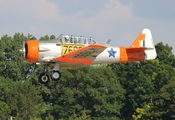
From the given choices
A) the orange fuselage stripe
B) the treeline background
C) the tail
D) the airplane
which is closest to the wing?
the airplane

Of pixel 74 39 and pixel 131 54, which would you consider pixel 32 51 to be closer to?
pixel 74 39

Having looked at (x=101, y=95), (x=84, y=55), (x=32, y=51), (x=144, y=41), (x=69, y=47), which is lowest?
(x=101, y=95)

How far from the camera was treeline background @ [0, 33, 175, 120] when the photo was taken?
62.1 meters

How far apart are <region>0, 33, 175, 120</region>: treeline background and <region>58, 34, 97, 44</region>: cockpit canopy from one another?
98.4 feet

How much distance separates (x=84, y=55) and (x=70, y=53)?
724 millimetres

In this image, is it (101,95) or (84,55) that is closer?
(84,55)

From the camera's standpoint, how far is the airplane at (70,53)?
28609 millimetres

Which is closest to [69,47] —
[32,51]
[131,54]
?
[32,51]

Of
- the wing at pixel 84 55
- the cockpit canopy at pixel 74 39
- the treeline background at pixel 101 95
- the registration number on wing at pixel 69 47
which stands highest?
the cockpit canopy at pixel 74 39

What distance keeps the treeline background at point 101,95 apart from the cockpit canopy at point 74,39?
29981 millimetres

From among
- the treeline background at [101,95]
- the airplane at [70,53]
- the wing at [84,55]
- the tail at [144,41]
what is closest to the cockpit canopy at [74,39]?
the airplane at [70,53]

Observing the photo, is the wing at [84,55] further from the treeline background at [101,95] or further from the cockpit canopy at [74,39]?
the treeline background at [101,95]

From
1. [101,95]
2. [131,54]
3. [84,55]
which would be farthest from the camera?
[101,95]

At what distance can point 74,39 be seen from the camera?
29.6 metres
